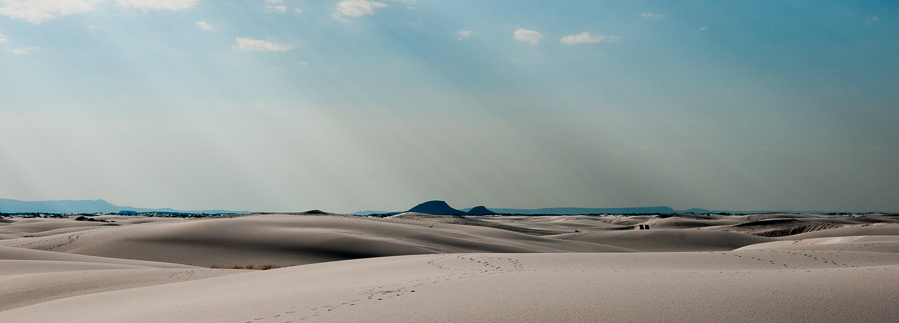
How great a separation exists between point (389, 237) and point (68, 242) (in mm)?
13693

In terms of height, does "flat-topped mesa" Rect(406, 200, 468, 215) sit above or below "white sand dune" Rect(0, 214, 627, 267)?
above

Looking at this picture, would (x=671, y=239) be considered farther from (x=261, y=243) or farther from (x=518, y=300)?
(x=518, y=300)

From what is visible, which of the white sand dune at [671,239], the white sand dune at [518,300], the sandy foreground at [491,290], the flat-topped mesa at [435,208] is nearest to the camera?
the white sand dune at [518,300]

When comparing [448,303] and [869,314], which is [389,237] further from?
[869,314]

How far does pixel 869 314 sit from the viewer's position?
16.8ft

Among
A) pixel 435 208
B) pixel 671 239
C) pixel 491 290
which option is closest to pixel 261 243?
pixel 491 290

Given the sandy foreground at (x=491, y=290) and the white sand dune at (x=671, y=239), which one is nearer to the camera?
the sandy foreground at (x=491, y=290)

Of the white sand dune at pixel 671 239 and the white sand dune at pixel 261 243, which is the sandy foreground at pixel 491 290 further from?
the white sand dune at pixel 671 239

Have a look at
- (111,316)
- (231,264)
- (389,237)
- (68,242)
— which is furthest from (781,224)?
(111,316)

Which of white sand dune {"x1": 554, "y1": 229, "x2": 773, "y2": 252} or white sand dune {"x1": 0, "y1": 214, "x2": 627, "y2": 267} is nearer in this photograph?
white sand dune {"x1": 0, "y1": 214, "x2": 627, "y2": 267}

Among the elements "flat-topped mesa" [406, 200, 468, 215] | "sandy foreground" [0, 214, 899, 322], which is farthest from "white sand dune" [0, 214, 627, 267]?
"flat-topped mesa" [406, 200, 468, 215]

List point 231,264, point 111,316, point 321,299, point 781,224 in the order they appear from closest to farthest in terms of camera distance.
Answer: point 321,299, point 111,316, point 231,264, point 781,224

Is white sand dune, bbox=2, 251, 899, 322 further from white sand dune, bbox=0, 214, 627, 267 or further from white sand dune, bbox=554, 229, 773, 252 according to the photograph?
white sand dune, bbox=554, 229, 773, 252

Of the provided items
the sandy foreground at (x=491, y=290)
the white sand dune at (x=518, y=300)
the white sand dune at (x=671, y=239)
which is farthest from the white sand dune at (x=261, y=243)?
the white sand dune at (x=518, y=300)
